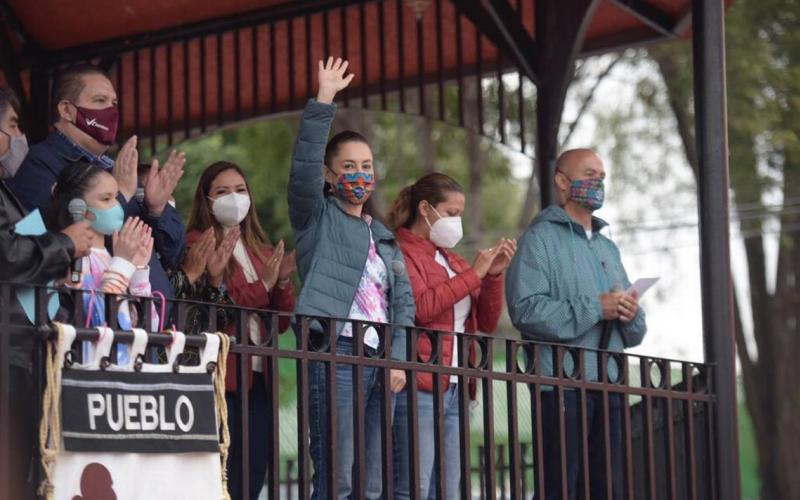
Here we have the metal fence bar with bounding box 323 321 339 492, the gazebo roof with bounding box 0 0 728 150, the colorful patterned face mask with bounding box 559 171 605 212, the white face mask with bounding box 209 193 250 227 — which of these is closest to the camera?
the metal fence bar with bounding box 323 321 339 492

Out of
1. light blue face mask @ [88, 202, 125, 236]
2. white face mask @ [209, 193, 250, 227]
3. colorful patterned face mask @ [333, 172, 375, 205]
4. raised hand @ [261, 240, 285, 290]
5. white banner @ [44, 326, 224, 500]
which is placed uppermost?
colorful patterned face mask @ [333, 172, 375, 205]

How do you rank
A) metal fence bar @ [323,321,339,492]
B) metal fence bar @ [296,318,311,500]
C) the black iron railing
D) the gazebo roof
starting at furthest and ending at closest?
the gazebo roof < metal fence bar @ [323,321,339,492] < metal fence bar @ [296,318,311,500] < the black iron railing

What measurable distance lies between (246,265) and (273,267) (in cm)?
15

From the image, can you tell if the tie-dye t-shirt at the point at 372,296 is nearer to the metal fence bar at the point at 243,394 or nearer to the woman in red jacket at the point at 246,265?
the woman in red jacket at the point at 246,265

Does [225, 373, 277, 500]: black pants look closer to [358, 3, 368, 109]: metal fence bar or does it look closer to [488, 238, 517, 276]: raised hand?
[488, 238, 517, 276]: raised hand

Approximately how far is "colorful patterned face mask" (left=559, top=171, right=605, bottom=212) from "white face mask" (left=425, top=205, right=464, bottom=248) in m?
0.71

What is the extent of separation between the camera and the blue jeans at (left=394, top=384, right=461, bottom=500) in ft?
21.8

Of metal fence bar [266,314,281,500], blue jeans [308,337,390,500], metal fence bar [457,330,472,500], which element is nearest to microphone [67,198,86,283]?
metal fence bar [266,314,281,500]

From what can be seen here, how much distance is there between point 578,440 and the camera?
7.06 m

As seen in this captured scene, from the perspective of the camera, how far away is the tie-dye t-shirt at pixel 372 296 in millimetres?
6664

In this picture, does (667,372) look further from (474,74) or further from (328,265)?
(474,74)

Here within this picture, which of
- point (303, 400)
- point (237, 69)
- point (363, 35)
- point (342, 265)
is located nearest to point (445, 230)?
point (342, 265)

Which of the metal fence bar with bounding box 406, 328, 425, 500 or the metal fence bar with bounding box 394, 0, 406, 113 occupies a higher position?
the metal fence bar with bounding box 394, 0, 406, 113

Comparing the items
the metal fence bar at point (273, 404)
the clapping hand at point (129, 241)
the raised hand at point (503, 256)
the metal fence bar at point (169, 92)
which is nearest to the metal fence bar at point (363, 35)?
the metal fence bar at point (169, 92)
